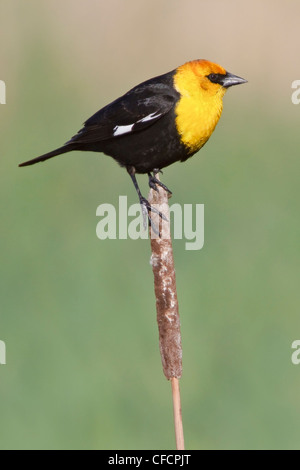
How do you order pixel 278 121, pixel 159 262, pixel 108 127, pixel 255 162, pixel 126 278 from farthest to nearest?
pixel 278 121
pixel 255 162
pixel 126 278
pixel 108 127
pixel 159 262

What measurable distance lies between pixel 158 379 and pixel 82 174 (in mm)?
1207

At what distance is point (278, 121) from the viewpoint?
5.15 m

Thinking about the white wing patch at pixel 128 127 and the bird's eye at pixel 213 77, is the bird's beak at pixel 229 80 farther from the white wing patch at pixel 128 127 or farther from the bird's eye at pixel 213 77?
the white wing patch at pixel 128 127

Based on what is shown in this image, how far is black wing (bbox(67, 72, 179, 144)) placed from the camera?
8.63 feet

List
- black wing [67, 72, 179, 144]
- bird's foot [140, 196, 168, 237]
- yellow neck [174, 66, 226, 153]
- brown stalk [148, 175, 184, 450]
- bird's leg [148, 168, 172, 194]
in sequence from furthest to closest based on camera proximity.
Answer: black wing [67, 72, 179, 144]
yellow neck [174, 66, 226, 153]
bird's leg [148, 168, 172, 194]
bird's foot [140, 196, 168, 237]
brown stalk [148, 175, 184, 450]

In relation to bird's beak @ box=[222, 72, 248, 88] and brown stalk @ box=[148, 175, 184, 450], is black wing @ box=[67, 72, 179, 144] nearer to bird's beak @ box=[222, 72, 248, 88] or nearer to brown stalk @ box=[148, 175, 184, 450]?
bird's beak @ box=[222, 72, 248, 88]

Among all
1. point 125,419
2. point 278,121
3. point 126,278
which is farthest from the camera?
point 278,121

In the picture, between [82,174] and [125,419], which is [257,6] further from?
[125,419]

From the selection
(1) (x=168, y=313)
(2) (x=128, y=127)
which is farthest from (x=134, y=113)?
(1) (x=168, y=313)

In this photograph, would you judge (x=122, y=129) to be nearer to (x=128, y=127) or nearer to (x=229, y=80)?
(x=128, y=127)

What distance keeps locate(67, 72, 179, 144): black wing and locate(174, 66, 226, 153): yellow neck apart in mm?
59

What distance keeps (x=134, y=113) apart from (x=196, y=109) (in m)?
0.24

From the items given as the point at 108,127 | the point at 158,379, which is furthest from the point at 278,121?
the point at 108,127

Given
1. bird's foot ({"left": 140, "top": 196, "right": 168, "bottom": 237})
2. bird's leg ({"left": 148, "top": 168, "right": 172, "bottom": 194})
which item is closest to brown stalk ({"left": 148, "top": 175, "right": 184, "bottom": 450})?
bird's foot ({"left": 140, "top": 196, "right": 168, "bottom": 237})
